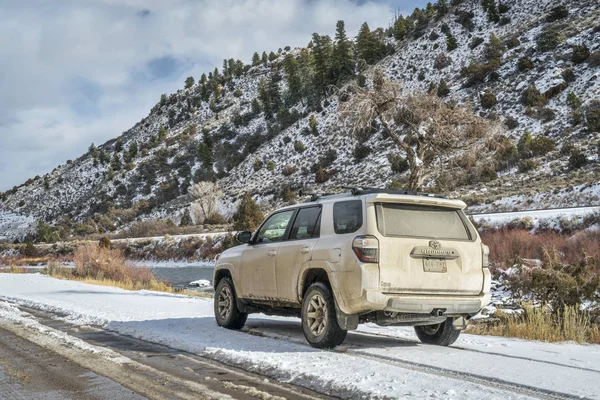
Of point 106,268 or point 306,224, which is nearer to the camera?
point 306,224

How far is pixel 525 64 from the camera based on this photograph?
57750 mm

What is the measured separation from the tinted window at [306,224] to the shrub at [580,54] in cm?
5397

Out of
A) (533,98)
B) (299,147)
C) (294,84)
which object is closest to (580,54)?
(533,98)

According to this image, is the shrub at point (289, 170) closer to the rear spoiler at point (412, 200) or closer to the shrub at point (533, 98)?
the shrub at point (533, 98)

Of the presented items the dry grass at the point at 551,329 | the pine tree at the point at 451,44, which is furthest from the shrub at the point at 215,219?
the dry grass at the point at 551,329

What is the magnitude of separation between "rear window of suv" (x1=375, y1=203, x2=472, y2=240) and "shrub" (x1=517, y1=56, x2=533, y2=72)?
184 ft

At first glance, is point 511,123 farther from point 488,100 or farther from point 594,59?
point 594,59

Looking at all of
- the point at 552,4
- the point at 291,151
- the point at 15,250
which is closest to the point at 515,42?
the point at 552,4

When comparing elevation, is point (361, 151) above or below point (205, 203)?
above

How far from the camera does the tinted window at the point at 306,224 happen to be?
25.2 ft

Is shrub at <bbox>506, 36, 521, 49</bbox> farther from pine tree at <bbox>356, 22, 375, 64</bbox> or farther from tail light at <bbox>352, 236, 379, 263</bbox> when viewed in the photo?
tail light at <bbox>352, 236, 379, 263</bbox>

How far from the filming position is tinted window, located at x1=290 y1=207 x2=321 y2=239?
7688 millimetres

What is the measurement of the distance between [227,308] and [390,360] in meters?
3.71

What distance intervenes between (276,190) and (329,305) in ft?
194
